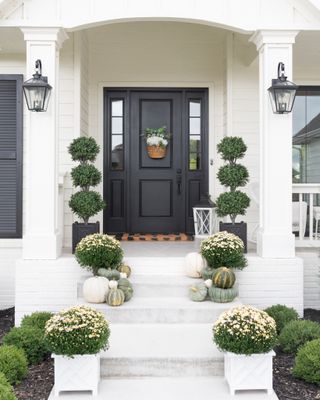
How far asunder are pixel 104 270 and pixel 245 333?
5.84 feet

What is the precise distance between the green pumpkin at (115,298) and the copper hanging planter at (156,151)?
308cm

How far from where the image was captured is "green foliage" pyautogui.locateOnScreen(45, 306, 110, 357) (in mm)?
3525

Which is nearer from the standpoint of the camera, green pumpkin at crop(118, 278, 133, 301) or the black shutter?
green pumpkin at crop(118, 278, 133, 301)

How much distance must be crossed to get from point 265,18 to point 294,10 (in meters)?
0.31

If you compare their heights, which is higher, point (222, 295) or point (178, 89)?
point (178, 89)

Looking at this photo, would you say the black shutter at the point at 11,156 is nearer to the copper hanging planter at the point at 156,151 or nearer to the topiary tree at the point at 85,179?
the topiary tree at the point at 85,179

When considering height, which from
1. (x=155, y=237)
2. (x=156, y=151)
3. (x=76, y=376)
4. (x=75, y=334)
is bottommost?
(x=76, y=376)

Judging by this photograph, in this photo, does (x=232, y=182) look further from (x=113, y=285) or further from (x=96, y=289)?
(x=96, y=289)

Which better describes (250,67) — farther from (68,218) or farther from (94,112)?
(68,218)

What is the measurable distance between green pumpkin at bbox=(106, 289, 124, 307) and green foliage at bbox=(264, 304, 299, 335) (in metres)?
1.45

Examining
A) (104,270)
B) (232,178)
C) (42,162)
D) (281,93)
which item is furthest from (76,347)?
(281,93)

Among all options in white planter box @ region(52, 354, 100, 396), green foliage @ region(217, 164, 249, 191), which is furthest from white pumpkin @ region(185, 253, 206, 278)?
white planter box @ region(52, 354, 100, 396)

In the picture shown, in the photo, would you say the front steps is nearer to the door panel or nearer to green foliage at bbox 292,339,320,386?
green foliage at bbox 292,339,320,386

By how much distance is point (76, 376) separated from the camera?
11.9 ft
